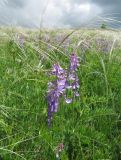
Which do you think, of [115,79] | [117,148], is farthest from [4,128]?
[115,79]

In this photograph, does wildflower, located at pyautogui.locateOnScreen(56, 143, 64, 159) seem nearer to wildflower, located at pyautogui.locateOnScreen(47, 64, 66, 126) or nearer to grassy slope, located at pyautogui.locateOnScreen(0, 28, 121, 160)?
grassy slope, located at pyautogui.locateOnScreen(0, 28, 121, 160)

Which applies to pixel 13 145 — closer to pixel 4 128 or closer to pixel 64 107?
pixel 4 128

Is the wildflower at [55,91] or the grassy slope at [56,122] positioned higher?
the wildflower at [55,91]

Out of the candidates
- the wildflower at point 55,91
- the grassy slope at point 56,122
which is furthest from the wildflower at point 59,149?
the wildflower at point 55,91

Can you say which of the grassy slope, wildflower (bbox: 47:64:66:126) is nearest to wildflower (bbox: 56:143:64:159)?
the grassy slope

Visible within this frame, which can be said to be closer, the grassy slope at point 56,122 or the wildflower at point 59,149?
the wildflower at point 59,149

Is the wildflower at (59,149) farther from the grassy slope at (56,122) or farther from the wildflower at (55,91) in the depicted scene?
the wildflower at (55,91)

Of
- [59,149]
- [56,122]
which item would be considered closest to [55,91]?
[56,122]

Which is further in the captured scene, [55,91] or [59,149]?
[55,91]

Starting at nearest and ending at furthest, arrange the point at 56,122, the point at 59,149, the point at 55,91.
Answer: the point at 59,149
the point at 55,91
the point at 56,122

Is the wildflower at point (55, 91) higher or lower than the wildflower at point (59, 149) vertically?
higher

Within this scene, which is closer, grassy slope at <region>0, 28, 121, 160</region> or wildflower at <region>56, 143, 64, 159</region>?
wildflower at <region>56, 143, 64, 159</region>

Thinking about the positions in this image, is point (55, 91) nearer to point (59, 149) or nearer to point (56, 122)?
point (56, 122)

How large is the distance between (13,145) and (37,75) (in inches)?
34.6
